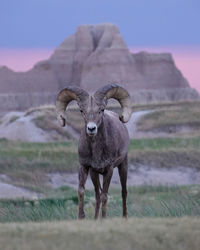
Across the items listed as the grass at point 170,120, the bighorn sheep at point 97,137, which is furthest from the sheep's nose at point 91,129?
the grass at point 170,120

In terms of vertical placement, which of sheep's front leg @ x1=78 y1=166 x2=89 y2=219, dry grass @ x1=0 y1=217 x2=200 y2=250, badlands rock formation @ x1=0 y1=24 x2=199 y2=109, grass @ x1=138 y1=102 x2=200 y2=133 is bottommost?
badlands rock formation @ x1=0 y1=24 x2=199 y2=109

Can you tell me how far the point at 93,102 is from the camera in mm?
12617

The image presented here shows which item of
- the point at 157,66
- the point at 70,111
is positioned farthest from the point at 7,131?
the point at 157,66

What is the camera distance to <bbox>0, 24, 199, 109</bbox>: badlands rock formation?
12950cm

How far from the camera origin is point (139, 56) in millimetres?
138125

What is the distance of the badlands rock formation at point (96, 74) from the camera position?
129500 mm

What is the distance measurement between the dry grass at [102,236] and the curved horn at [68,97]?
3828 millimetres

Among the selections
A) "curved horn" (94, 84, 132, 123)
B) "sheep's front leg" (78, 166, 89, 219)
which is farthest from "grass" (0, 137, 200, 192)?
"sheep's front leg" (78, 166, 89, 219)

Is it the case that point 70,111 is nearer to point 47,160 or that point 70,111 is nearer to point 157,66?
point 47,160

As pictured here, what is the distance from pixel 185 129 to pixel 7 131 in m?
13.6

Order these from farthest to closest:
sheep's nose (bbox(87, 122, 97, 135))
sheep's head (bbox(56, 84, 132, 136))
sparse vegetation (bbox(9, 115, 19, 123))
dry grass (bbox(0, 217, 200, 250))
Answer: sparse vegetation (bbox(9, 115, 19, 123)) → sheep's head (bbox(56, 84, 132, 136)) → sheep's nose (bbox(87, 122, 97, 135)) → dry grass (bbox(0, 217, 200, 250))

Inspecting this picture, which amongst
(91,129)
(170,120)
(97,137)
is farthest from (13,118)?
(91,129)

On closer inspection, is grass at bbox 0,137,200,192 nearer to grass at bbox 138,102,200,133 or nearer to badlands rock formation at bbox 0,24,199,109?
grass at bbox 138,102,200,133

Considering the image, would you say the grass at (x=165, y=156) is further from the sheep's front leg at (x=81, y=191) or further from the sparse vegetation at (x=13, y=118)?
the sparse vegetation at (x=13, y=118)
